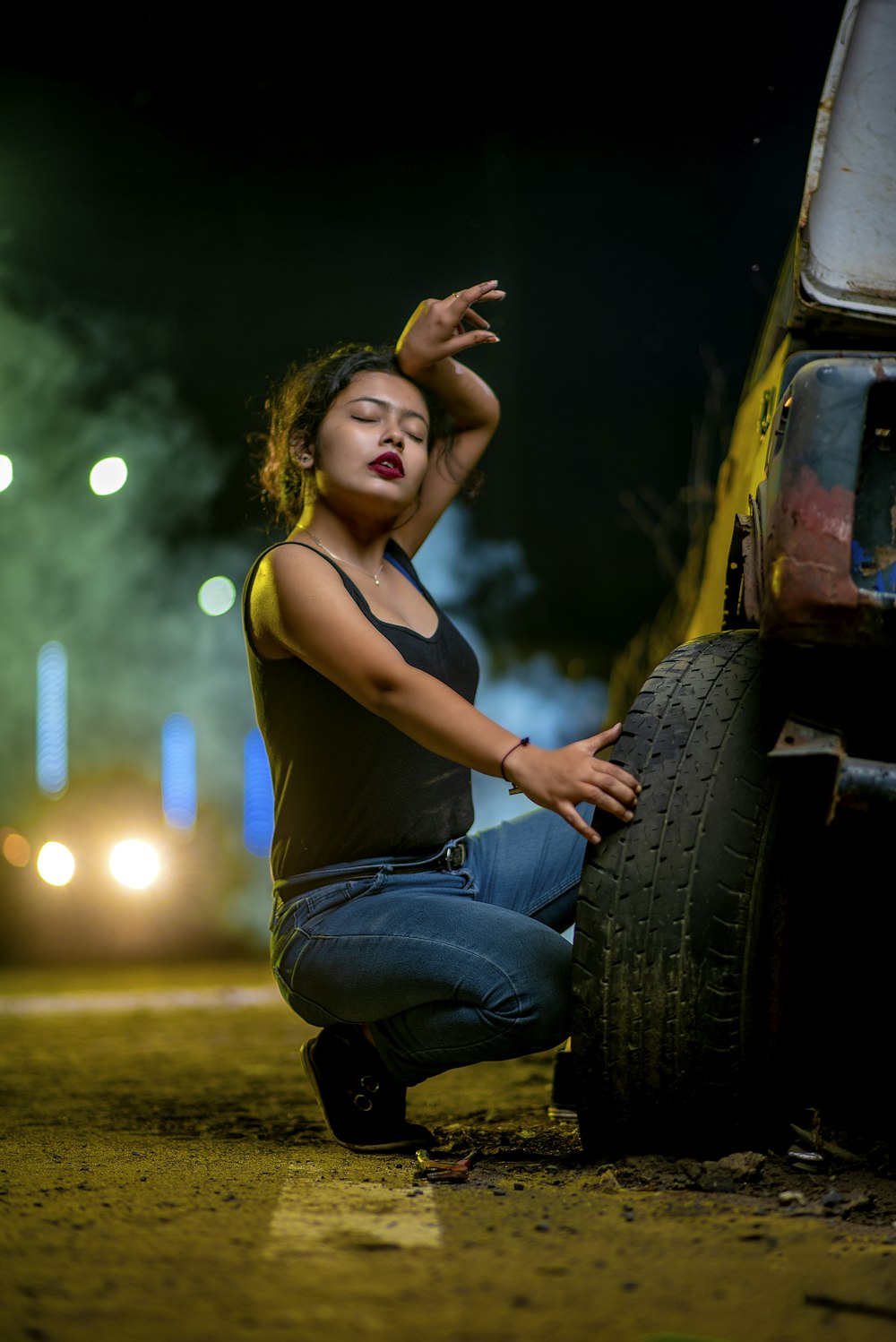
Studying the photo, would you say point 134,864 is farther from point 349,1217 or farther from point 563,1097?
point 349,1217

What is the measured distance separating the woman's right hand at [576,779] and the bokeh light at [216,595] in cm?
888

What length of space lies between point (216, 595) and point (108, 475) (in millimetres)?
1963

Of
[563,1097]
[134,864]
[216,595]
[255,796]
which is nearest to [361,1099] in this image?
[563,1097]

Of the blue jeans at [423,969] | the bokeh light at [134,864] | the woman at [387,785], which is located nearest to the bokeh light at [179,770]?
the bokeh light at [134,864]

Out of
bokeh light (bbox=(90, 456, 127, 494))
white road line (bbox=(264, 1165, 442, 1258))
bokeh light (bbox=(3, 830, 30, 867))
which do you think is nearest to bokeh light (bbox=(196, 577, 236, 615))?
bokeh light (bbox=(90, 456, 127, 494))

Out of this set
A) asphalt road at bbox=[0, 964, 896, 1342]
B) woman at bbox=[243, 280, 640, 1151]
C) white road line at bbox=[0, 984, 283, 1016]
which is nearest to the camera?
asphalt road at bbox=[0, 964, 896, 1342]

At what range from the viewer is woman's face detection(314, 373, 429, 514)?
2.49m

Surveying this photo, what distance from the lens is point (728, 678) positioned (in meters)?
1.91

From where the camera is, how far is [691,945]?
177cm

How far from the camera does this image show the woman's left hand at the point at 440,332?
2.61m

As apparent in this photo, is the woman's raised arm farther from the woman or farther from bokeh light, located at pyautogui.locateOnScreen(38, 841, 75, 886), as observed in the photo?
bokeh light, located at pyautogui.locateOnScreen(38, 841, 75, 886)

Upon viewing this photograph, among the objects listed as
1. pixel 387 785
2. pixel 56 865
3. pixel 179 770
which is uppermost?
pixel 387 785

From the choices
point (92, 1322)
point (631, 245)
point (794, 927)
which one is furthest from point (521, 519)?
point (92, 1322)

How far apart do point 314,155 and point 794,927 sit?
4754 millimetres
